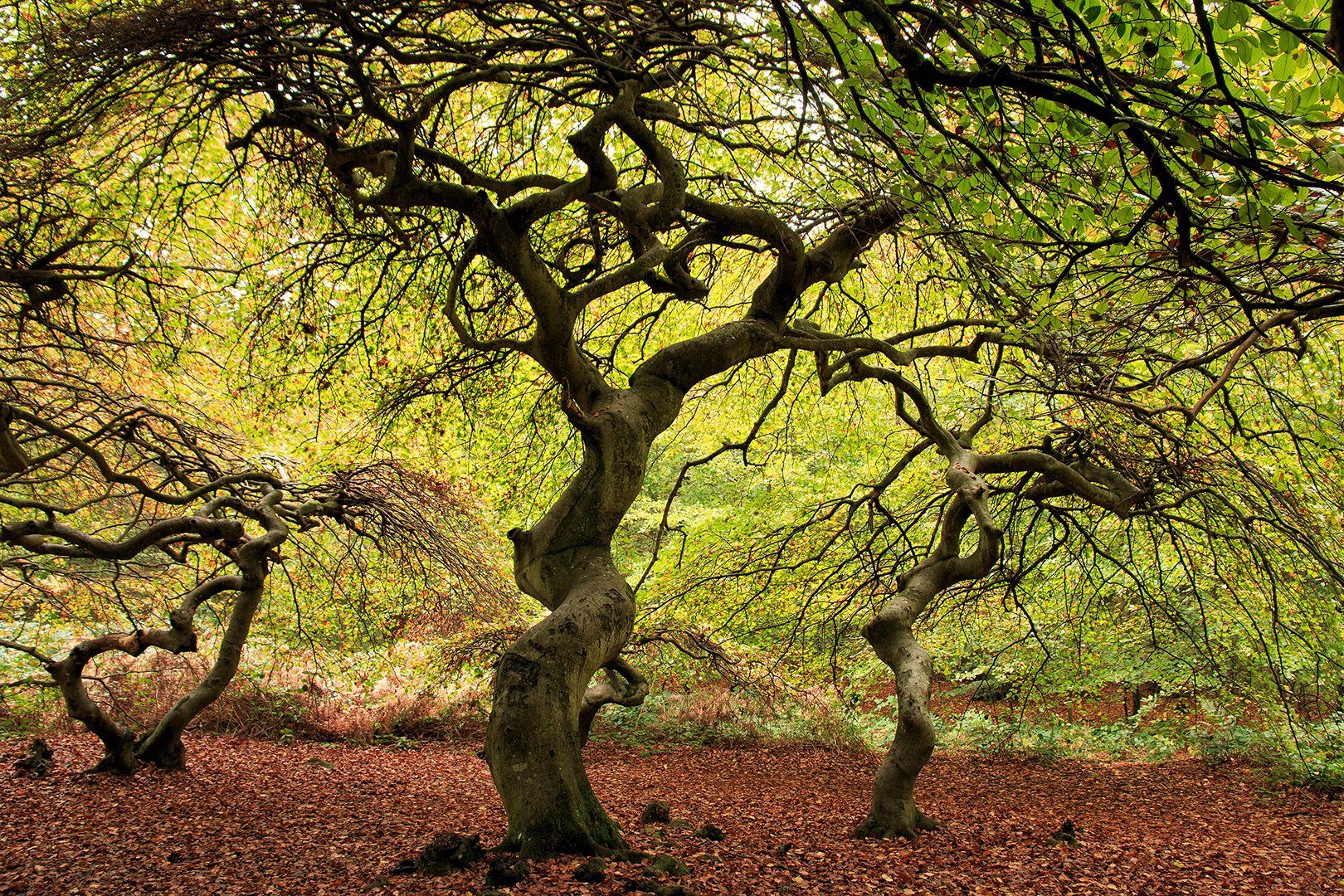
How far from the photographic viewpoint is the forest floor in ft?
13.9

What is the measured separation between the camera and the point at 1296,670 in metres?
8.54

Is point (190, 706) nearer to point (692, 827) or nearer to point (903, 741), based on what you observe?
point (692, 827)

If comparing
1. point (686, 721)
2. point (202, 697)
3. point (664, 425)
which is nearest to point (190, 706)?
point (202, 697)

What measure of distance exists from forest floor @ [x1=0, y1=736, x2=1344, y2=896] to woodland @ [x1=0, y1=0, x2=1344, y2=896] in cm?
8

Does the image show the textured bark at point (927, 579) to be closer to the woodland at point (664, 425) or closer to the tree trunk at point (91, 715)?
the woodland at point (664, 425)

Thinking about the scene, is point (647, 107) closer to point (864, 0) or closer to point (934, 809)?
point (864, 0)

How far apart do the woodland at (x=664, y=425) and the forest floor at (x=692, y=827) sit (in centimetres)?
8

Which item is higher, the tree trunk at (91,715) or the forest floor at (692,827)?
the tree trunk at (91,715)

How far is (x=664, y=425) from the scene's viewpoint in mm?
5441

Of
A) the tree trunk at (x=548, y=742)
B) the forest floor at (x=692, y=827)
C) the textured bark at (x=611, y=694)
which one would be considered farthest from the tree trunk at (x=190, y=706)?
the tree trunk at (x=548, y=742)

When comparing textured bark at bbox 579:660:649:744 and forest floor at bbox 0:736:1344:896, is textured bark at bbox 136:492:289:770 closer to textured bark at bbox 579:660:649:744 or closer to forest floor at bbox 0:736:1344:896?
forest floor at bbox 0:736:1344:896

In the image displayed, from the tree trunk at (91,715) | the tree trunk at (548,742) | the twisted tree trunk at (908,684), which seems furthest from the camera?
the tree trunk at (91,715)

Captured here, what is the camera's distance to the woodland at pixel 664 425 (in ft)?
10.4

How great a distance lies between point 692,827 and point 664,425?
9.34 feet
